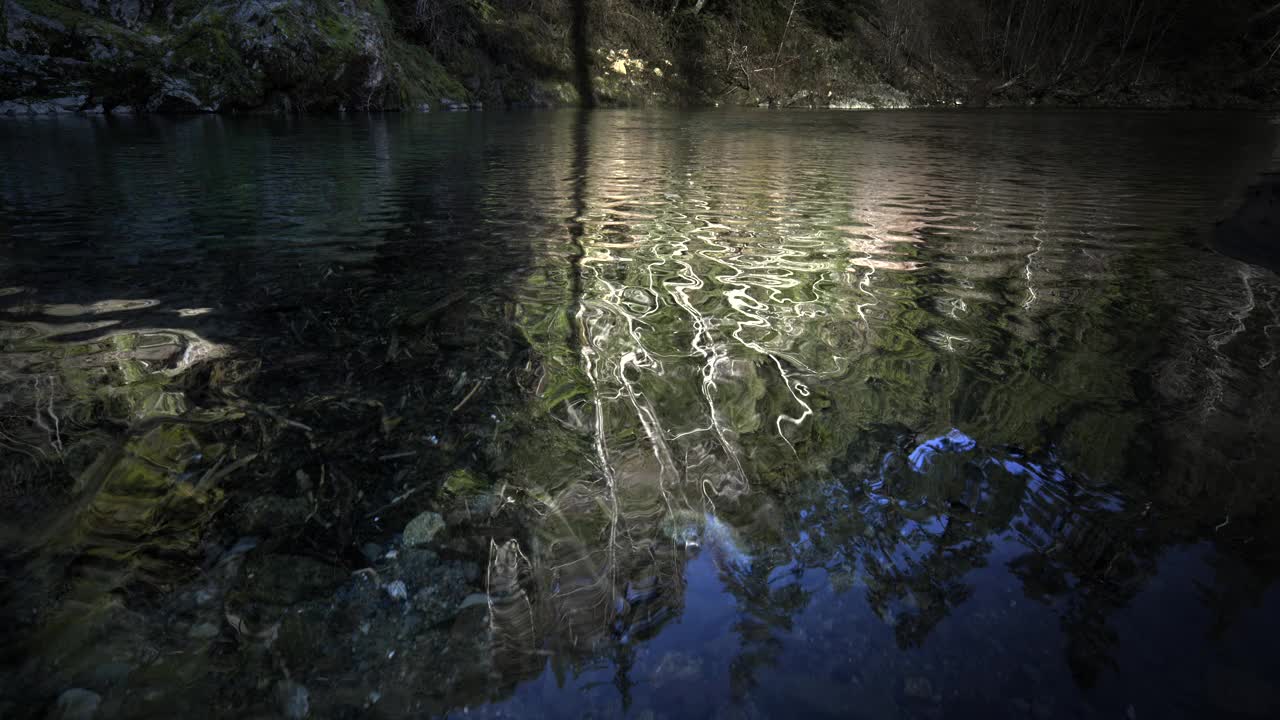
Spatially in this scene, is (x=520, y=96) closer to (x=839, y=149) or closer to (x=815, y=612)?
(x=839, y=149)

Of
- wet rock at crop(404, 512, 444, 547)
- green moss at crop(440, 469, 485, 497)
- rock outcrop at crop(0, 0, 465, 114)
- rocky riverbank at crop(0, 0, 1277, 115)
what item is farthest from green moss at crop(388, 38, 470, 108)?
wet rock at crop(404, 512, 444, 547)

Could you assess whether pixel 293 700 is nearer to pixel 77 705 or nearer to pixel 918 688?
pixel 77 705

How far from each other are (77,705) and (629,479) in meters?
1.05

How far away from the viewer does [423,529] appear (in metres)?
1.39

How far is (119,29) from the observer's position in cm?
1214

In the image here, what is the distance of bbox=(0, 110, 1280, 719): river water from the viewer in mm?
1042

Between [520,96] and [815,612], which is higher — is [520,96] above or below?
above

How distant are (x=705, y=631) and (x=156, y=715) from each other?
849mm

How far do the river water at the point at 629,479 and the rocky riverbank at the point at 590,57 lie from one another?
11.6m

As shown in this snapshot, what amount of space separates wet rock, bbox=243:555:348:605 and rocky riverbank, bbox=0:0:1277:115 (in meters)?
15.0

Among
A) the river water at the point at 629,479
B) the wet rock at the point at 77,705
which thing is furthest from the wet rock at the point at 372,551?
the wet rock at the point at 77,705

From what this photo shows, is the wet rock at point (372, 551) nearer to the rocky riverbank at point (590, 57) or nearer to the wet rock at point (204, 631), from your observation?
the wet rock at point (204, 631)

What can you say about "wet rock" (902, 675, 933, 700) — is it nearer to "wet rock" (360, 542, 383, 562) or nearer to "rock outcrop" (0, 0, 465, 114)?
"wet rock" (360, 542, 383, 562)

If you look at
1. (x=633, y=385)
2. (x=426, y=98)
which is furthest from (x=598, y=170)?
(x=426, y=98)
